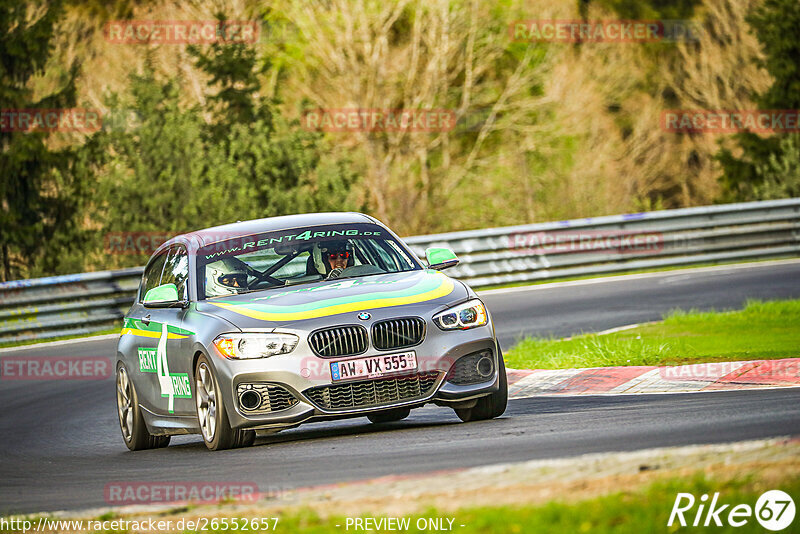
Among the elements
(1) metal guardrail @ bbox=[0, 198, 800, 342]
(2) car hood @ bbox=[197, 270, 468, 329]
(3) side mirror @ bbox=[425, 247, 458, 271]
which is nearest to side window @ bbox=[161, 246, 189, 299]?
(2) car hood @ bbox=[197, 270, 468, 329]

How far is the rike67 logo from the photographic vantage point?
196 inches

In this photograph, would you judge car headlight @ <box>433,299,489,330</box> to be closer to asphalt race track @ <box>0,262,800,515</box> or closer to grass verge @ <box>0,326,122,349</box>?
asphalt race track @ <box>0,262,800,515</box>

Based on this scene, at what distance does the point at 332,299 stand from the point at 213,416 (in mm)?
1129

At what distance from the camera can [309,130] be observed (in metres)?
26.7

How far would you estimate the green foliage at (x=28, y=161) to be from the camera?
2694 centimetres

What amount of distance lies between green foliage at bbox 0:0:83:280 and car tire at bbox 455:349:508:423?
60.5 feet

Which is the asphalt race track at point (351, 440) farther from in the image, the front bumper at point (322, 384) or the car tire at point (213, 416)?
the front bumper at point (322, 384)

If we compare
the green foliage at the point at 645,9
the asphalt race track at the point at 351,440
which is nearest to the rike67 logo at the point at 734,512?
the asphalt race track at the point at 351,440

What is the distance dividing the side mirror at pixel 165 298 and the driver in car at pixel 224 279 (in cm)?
23

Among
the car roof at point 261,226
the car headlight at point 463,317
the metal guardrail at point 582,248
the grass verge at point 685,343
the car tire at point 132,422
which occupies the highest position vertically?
the car roof at point 261,226

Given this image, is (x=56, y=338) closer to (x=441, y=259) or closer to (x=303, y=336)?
(x=441, y=259)

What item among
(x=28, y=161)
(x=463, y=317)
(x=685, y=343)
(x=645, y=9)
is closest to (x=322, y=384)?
(x=463, y=317)

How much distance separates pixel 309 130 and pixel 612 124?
27004 millimetres

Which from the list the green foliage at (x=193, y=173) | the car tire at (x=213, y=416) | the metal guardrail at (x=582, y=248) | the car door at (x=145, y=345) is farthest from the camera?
the green foliage at (x=193, y=173)
